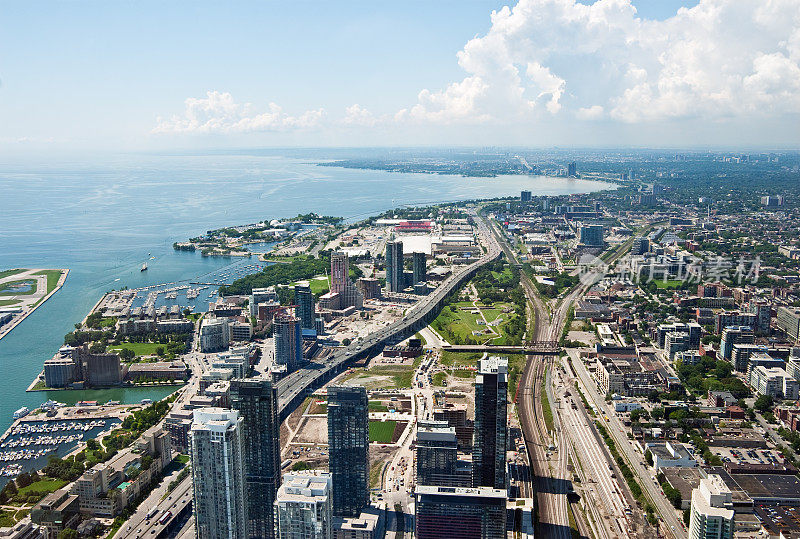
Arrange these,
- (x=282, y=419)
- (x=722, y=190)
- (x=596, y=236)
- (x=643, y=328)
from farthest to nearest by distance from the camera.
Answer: (x=722, y=190), (x=596, y=236), (x=643, y=328), (x=282, y=419)

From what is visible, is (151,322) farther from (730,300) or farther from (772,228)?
(772,228)

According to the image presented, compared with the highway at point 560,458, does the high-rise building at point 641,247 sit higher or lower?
higher

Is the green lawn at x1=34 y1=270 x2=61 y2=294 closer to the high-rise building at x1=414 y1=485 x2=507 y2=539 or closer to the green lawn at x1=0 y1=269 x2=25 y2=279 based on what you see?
the green lawn at x1=0 y1=269 x2=25 y2=279

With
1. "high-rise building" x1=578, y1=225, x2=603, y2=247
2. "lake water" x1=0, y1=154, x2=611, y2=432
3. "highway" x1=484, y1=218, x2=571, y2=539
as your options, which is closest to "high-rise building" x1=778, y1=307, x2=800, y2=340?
"highway" x1=484, y1=218, x2=571, y2=539

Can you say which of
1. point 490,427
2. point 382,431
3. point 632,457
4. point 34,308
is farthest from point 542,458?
point 34,308

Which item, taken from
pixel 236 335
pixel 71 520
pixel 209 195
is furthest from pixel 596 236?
pixel 209 195

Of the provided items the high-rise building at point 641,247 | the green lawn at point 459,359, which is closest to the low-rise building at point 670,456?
the green lawn at point 459,359

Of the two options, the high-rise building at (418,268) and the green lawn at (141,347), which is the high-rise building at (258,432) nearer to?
the green lawn at (141,347)
